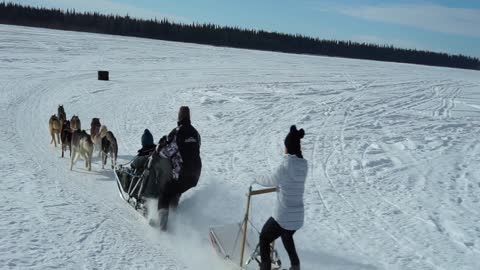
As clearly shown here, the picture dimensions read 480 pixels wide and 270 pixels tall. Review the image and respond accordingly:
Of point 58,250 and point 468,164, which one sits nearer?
point 58,250

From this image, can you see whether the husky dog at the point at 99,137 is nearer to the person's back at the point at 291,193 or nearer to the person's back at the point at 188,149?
the person's back at the point at 188,149

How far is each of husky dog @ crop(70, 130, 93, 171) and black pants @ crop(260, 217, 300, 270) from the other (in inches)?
186

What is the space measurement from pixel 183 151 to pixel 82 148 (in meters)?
3.22

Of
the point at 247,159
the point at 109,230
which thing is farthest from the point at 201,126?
the point at 109,230

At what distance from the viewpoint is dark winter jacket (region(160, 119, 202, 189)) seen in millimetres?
5793

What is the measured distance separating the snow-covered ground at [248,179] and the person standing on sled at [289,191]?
0.93 m

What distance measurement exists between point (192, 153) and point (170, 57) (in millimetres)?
31723

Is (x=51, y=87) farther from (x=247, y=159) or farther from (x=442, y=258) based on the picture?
(x=442, y=258)

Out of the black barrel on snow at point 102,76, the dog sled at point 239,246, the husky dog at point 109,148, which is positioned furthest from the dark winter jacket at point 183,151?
the black barrel on snow at point 102,76

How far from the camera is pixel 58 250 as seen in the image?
4953mm

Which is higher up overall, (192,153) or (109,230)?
(192,153)

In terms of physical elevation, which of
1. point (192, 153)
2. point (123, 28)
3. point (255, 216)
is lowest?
point (255, 216)

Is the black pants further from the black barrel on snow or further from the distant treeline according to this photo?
the distant treeline

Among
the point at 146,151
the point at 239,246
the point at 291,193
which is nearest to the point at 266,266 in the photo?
the point at 239,246
